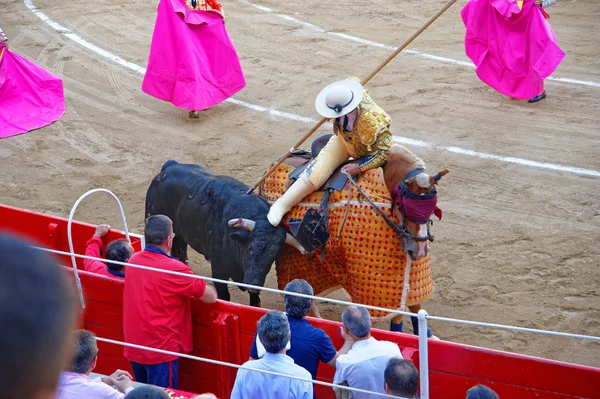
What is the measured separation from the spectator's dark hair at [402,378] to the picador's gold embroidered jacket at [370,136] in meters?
2.11

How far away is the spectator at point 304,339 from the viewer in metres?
4.09

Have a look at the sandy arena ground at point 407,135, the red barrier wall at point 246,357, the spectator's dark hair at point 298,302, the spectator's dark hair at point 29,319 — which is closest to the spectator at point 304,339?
the spectator's dark hair at point 298,302

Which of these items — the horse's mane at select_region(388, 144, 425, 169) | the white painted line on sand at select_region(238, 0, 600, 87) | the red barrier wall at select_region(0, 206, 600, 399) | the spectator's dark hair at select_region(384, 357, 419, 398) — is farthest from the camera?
the white painted line on sand at select_region(238, 0, 600, 87)

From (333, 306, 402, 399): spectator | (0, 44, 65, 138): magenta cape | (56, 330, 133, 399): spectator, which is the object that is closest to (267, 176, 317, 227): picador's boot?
(333, 306, 402, 399): spectator

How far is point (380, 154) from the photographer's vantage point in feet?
17.7

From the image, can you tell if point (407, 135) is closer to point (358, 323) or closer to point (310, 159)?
point (310, 159)

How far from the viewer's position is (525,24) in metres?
9.33

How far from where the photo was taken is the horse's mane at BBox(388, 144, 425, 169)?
5.18 metres

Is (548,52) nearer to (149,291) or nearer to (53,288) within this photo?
(149,291)

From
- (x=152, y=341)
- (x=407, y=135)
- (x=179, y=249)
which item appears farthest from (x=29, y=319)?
(x=407, y=135)

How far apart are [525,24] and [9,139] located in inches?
249

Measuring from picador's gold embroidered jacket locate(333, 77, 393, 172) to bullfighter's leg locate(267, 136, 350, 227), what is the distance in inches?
6.6

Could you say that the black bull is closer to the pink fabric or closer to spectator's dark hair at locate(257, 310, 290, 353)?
the pink fabric

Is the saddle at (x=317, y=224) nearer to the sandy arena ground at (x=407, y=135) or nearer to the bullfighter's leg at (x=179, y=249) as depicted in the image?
the sandy arena ground at (x=407, y=135)
